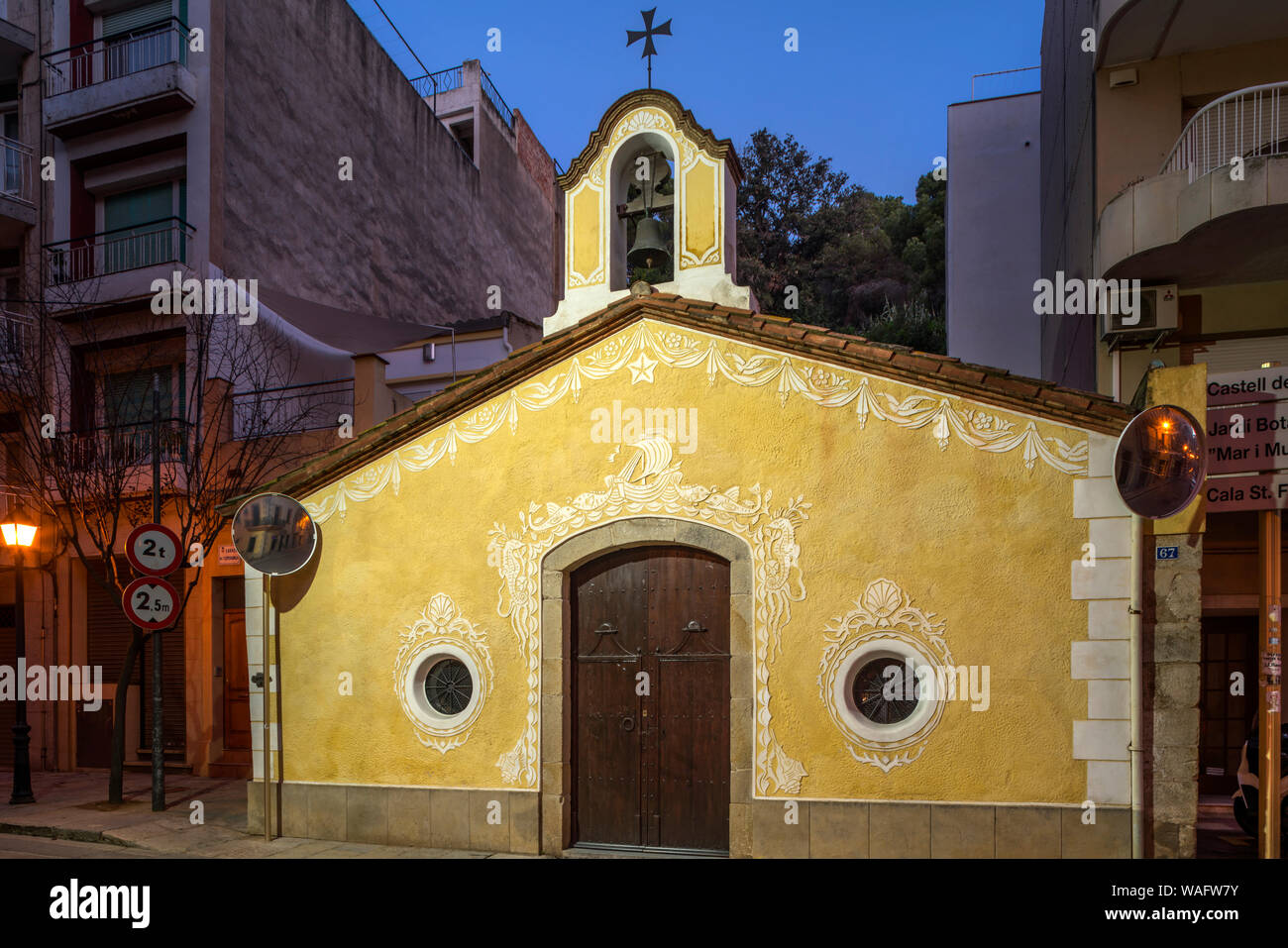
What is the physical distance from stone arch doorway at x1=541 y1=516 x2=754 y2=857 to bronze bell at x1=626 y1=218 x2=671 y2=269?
3.00 metres

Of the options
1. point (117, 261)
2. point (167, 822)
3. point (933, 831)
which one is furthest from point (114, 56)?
→ point (933, 831)

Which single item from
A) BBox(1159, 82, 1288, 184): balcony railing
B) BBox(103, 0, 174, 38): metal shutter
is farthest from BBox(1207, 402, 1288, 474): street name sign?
BBox(103, 0, 174, 38): metal shutter

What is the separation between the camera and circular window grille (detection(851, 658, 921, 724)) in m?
7.25

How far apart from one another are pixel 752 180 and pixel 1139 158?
2371 centimetres

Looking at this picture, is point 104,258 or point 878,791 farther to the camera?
point 104,258

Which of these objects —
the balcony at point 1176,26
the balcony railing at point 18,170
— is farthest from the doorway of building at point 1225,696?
the balcony railing at point 18,170

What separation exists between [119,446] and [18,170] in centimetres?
697

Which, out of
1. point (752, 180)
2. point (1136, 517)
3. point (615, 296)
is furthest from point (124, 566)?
point (752, 180)

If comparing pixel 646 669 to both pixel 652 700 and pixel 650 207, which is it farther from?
pixel 650 207

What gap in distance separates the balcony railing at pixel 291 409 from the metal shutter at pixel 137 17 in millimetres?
6804

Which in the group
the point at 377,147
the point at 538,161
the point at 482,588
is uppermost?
the point at 538,161

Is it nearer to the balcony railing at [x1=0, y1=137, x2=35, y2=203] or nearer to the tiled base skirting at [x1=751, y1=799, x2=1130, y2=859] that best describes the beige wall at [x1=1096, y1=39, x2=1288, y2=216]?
the tiled base skirting at [x1=751, y1=799, x2=1130, y2=859]
